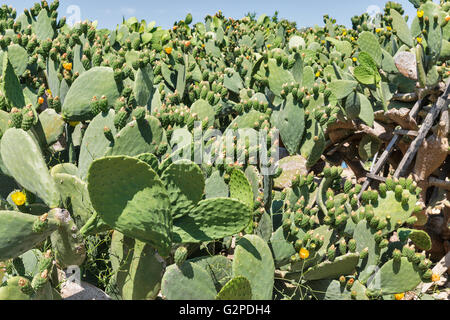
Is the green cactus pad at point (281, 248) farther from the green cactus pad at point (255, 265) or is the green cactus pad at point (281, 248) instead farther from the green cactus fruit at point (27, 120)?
the green cactus fruit at point (27, 120)

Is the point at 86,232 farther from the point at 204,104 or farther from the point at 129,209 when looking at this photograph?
the point at 204,104

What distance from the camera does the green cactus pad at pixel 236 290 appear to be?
4.70 ft

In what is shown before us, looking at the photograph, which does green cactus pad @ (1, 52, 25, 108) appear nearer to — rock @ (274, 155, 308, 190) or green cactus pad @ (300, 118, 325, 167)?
rock @ (274, 155, 308, 190)

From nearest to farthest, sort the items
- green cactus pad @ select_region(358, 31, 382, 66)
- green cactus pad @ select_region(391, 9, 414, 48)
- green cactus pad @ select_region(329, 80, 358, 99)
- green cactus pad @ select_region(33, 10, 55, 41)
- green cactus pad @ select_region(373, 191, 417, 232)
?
1. green cactus pad @ select_region(373, 191, 417, 232)
2. green cactus pad @ select_region(329, 80, 358, 99)
3. green cactus pad @ select_region(358, 31, 382, 66)
4. green cactus pad @ select_region(391, 9, 414, 48)
5. green cactus pad @ select_region(33, 10, 55, 41)

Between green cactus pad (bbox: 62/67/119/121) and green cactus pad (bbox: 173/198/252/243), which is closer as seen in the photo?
green cactus pad (bbox: 173/198/252/243)

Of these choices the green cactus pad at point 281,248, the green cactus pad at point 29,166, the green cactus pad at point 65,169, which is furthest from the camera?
the green cactus pad at point 65,169

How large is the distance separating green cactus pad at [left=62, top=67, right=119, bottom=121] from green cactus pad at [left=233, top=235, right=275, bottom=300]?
3.50 ft

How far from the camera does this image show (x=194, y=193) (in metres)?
1.57

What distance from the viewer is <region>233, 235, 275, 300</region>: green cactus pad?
157 cm

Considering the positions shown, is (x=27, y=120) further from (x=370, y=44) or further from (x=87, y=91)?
(x=370, y=44)

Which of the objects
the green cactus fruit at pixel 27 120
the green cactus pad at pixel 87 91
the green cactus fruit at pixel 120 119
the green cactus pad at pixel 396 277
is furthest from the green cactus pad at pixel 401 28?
the green cactus fruit at pixel 27 120

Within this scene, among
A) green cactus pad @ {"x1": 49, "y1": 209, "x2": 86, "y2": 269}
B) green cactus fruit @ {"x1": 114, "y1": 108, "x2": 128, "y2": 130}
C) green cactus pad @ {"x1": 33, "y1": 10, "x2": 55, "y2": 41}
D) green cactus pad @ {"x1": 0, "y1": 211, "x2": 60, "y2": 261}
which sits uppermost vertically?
green cactus pad @ {"x1": 33, "y1": 10, "x2": 55, "y2": 41}

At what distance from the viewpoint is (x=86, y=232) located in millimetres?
1562

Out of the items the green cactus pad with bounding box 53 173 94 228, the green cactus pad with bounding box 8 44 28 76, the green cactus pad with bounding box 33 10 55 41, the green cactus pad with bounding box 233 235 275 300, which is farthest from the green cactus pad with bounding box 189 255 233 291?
the green cactus pad with bounding box 33 10 55 41
